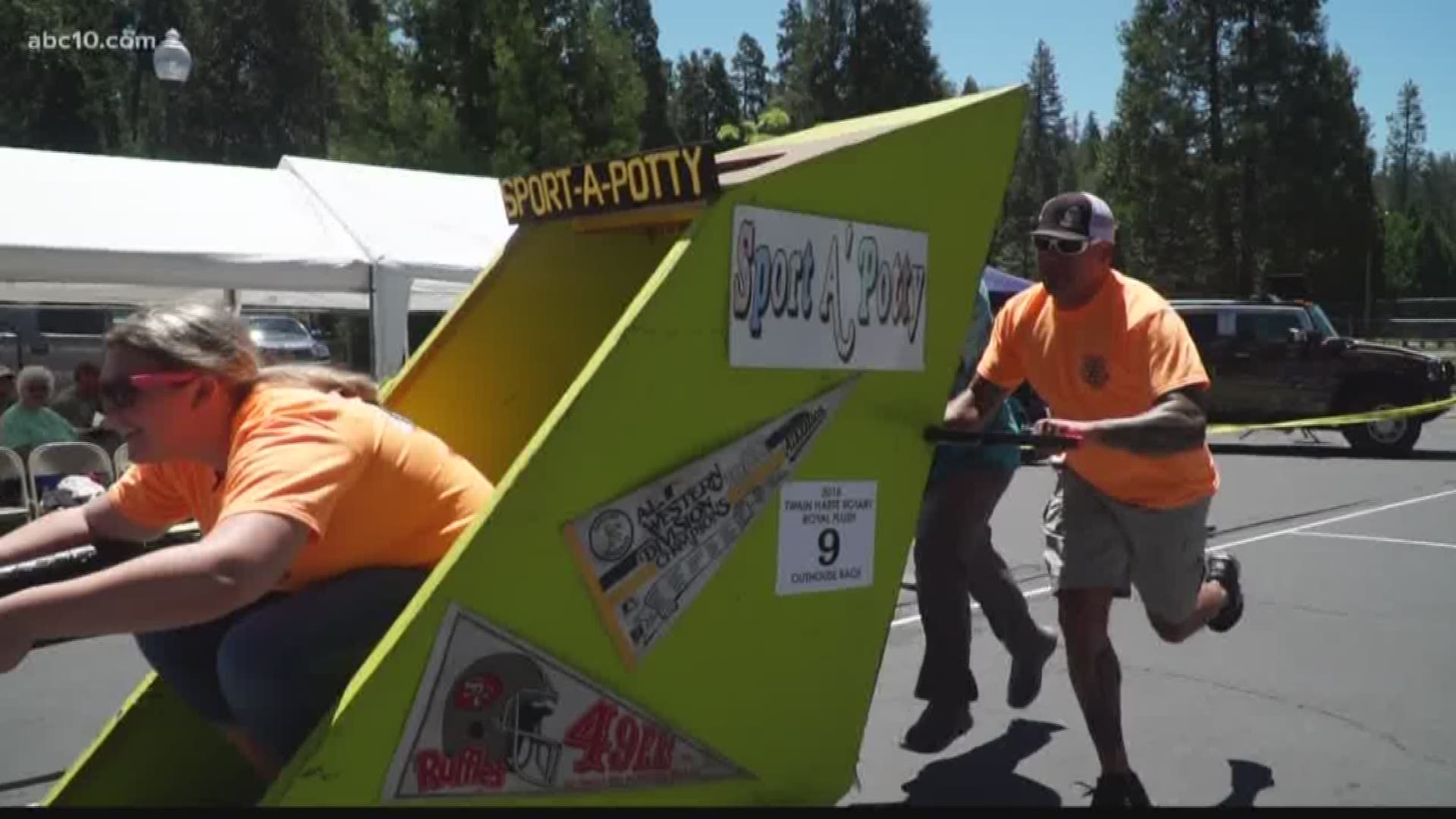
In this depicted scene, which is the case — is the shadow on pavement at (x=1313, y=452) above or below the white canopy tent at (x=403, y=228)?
below

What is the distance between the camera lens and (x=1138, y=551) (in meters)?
4.01

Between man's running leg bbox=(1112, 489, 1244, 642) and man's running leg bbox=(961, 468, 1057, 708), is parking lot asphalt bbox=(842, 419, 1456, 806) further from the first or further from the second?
man's running leg bbox=(1112, 489, 1244, 642)

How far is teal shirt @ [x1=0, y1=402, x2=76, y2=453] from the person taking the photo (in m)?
9.73

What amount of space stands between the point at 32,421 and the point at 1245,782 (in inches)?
348

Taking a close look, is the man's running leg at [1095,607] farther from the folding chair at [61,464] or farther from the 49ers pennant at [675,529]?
the folding chair at [61,464]

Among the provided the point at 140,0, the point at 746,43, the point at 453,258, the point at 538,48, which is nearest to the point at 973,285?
the point at 453,258

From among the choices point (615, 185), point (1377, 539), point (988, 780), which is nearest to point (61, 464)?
point (988, 780)

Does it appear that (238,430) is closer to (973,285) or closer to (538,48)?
(973,285)

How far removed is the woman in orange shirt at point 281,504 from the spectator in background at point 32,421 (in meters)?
7.78

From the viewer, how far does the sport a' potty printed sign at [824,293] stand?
292 centimetres

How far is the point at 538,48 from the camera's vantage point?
25.6 meters

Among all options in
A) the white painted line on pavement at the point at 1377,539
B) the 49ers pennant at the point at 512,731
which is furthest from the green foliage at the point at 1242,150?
the 49ers pennant at the point at 512,731

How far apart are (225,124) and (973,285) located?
47679 mm

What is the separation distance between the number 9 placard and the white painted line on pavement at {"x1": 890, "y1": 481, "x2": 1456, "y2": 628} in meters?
3.35
